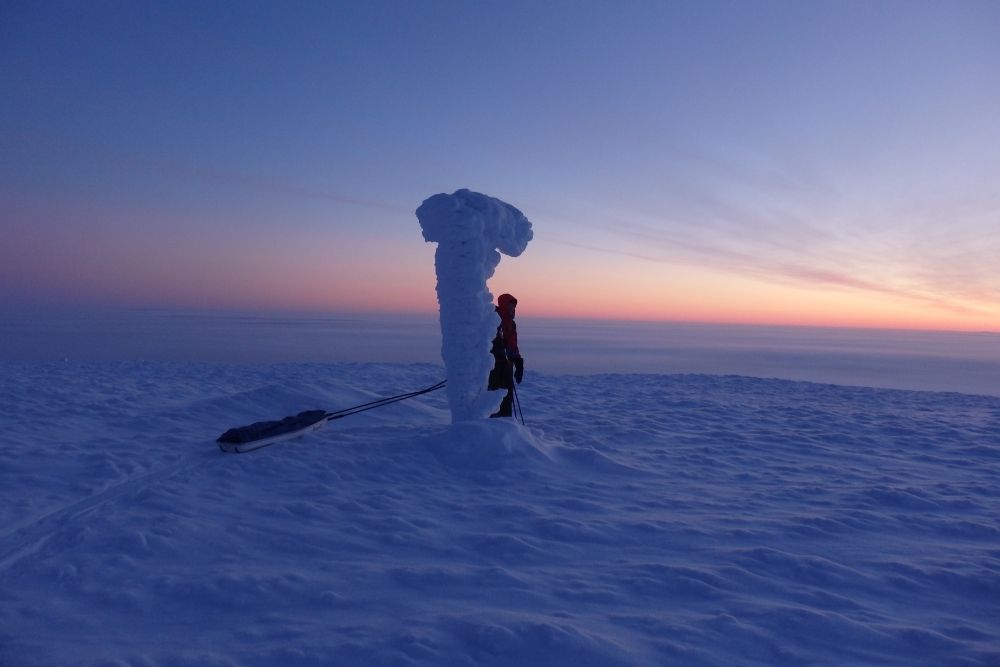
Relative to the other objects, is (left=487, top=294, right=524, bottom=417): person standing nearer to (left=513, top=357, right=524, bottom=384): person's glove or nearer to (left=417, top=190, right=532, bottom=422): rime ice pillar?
(left=513, top=357, right=524, bottom=384): person's glove

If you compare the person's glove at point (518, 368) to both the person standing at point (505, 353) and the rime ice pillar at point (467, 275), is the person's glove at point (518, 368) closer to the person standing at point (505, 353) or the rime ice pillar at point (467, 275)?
the person standing at point (505, 353)

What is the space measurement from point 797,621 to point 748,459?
5428mm

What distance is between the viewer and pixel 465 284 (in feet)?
32.3

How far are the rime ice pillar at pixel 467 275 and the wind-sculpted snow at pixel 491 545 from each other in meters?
1.19

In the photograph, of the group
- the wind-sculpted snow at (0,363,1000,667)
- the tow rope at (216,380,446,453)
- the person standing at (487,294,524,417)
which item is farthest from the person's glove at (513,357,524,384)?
the tow rope at (216,380,446,453)

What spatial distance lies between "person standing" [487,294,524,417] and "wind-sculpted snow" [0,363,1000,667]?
120cm

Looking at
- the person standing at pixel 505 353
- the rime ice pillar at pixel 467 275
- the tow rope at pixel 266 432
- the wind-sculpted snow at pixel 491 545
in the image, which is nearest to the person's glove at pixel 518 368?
the person standing at pixel 505 353

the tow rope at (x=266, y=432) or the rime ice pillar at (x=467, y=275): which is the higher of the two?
the rime ice pillar at (x=467, y=275)

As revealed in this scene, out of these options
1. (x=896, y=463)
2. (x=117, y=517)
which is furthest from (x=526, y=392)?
(x=117, y=517)

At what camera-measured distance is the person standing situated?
10266 mm

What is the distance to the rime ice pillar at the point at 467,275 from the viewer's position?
386 inches

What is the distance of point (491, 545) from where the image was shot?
5.52m

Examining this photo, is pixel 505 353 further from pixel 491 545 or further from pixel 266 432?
pixel 491 545

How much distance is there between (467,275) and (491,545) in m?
5.28
